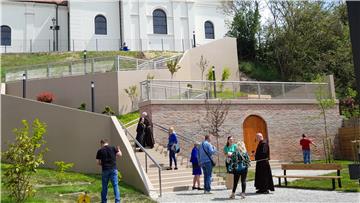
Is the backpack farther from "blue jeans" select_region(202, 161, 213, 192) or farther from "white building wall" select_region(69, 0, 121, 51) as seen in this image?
"white building wall" select_region(69, 0, 121, 51)

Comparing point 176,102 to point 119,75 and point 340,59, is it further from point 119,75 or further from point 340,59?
point 340,59

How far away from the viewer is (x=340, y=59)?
37031mm

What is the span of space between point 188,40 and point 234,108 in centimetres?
2540

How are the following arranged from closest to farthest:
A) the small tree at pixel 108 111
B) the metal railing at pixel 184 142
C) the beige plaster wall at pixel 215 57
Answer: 1. the metal railing at pixel 184 142
2. the small tree at pixel 108 111
3. the beige plaster wall at pixel 215 57

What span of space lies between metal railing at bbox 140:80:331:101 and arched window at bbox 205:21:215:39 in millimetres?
25077

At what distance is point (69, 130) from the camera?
16438 mm

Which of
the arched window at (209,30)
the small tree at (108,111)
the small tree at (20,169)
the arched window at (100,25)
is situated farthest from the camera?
the arched window at (209,30)

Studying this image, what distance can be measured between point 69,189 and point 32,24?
1432 inches

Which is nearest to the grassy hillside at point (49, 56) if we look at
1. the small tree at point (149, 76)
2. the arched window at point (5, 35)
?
the arched window at point (5, 35)

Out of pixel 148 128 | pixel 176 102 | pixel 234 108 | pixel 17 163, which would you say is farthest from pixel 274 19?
pixel 17 163

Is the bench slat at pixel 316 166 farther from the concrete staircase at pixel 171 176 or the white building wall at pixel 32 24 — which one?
the white building wall at pixel 32 24

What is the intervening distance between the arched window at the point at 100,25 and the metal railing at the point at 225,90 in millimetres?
25699

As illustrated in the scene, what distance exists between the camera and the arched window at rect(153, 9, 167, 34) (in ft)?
151

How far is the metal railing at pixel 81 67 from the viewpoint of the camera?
25.1 meters
